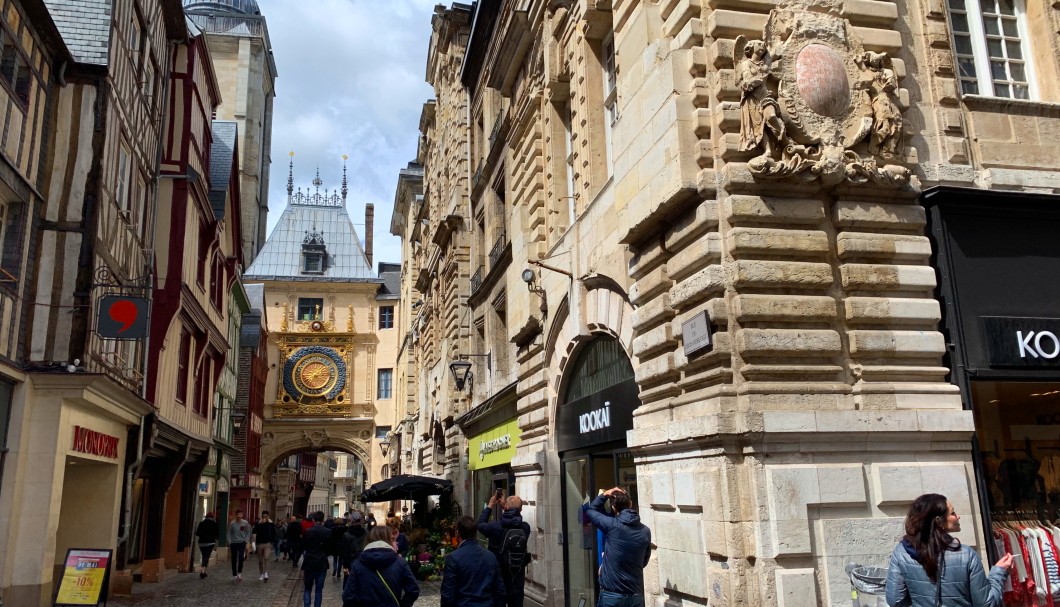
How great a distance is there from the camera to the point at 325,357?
1642 inches

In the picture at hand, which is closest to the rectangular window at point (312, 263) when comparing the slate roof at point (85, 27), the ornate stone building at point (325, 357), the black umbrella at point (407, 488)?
the ornate stone building at point (325, 357)

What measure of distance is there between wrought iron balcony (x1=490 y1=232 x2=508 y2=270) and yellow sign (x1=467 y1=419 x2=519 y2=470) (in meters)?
3.43

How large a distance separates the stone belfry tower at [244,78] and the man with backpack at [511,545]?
47.8 meters

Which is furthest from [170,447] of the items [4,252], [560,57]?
[560,57]

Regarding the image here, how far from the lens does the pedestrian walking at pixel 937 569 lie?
175 inches

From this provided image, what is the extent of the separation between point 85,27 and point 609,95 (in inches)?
305

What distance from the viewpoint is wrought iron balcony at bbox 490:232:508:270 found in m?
17.1

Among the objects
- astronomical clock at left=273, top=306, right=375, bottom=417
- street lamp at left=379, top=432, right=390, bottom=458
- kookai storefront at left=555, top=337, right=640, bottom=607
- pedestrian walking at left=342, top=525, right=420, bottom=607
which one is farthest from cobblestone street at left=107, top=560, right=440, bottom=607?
astronomical clock at left=273, top=306, right=375, bottom=417

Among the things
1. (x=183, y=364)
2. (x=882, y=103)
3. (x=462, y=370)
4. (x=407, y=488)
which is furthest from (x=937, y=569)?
(x=183, y=364)

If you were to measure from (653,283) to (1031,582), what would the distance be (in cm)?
383

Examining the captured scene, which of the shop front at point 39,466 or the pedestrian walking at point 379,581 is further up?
the shop front at point 39,466

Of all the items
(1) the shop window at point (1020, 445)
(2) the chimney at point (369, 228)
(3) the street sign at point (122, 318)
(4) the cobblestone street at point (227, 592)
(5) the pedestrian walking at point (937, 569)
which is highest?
(2) the chimney at point (369, 228)

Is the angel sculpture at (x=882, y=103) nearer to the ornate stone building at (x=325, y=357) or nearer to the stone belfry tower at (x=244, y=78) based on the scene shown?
the ornate stone building at (x=325, y=357)

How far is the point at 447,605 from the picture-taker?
6.20 metres
